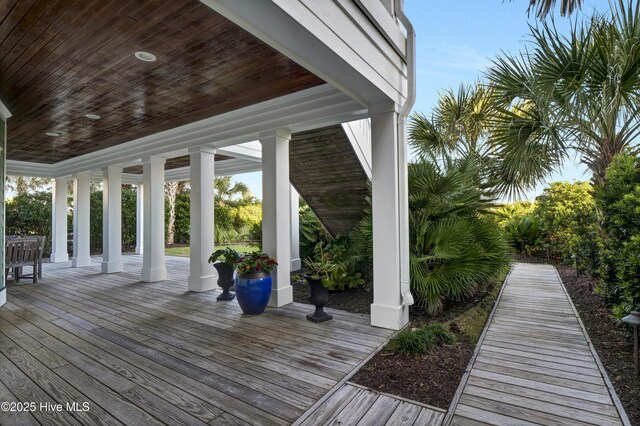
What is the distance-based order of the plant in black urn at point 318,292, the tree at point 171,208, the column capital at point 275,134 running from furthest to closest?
the tree at point 171,208 < the column capital at point 275,134 < the plant in black urn at point 318,292

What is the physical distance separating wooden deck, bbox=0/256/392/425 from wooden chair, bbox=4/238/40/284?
1619 mm

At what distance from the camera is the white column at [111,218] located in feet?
23.1

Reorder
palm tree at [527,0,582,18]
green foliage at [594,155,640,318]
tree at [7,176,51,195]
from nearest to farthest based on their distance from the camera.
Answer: green foliage at [594,155,640,318] < palm tree at [527,0,582,18] < tree at [7,176,51,195]

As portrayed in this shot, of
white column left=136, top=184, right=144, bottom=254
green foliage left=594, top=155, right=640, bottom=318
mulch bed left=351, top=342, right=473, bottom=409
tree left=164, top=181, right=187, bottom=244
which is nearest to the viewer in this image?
mulch bed left=351, top=342, right=473, bottom=409

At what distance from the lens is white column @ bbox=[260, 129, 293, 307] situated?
164 inches

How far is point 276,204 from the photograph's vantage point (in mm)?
4145

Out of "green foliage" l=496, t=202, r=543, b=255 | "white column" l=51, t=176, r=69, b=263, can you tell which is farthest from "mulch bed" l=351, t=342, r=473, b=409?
"white column" l=51, t=176, r=69, b=263

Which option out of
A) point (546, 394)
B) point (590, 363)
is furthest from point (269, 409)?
point (590, 363)

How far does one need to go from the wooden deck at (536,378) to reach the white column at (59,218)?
10.7 metres

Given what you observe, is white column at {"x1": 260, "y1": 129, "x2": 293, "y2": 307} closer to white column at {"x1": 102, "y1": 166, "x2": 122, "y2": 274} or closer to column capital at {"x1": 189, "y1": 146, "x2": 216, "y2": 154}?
column capital at {"x1": 189, "y1": 146, "x2": 216, "y2": 154}

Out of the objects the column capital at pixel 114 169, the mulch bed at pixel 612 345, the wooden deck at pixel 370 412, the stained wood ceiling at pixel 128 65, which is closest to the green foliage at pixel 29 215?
the column capital at pixel 114 169

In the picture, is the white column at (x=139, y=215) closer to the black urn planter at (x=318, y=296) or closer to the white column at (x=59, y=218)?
the white column at (x=59, y=218)

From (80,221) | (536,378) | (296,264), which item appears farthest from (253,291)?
(80,221)

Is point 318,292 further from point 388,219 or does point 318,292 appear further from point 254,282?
point 388,219
